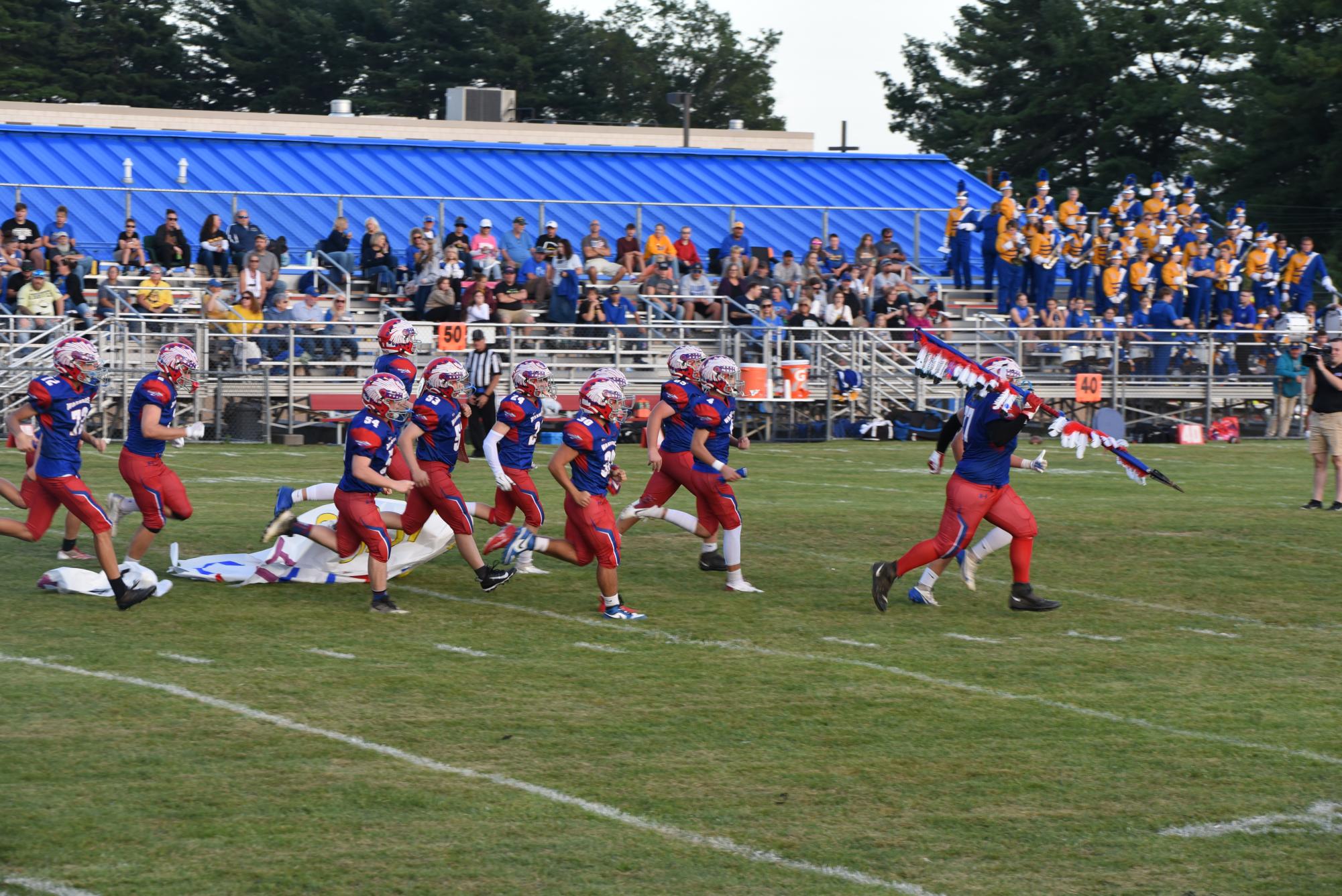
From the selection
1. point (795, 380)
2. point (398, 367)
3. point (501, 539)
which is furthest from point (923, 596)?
point (795, 380)

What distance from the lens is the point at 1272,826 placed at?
603 centimetres

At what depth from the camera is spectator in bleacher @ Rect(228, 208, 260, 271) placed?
24078mm

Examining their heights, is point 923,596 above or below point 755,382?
below

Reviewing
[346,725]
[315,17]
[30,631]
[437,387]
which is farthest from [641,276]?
[315,17]

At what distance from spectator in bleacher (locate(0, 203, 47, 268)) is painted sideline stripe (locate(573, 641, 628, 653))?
15282mm

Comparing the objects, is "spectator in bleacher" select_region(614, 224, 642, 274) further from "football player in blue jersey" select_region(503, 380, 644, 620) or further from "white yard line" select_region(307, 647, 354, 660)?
"white yard line" select_region(307, 647, 354, 660)

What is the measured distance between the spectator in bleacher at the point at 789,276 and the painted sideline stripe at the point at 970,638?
17.2 meters

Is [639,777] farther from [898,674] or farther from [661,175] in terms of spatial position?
[661,175]

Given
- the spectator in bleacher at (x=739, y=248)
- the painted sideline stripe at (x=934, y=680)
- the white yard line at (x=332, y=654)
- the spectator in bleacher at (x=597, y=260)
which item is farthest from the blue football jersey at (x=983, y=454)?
the spectator in bleacher at (x=739, y=248)

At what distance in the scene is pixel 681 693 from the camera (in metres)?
7.95

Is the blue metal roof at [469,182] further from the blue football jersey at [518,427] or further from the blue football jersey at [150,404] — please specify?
the blue football jersey at [518,427]

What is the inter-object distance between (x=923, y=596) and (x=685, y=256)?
650 inches

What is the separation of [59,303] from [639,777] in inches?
673

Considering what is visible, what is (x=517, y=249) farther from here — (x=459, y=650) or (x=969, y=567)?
(x=459, y=650)
